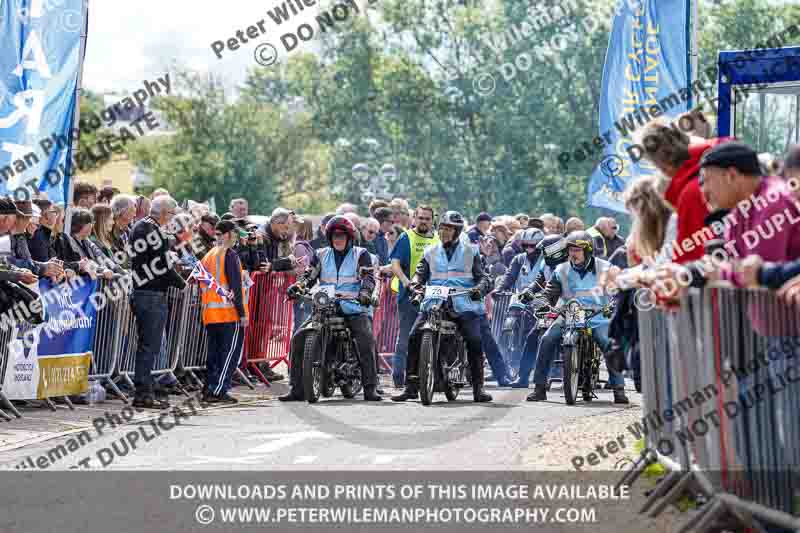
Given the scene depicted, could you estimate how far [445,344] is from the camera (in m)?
16.8

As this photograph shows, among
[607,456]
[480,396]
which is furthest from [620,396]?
[607,456]

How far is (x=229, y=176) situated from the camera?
2918 inches

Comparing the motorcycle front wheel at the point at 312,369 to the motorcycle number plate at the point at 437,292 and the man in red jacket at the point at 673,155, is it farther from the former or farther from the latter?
the man in red jacket at the point at 673,155

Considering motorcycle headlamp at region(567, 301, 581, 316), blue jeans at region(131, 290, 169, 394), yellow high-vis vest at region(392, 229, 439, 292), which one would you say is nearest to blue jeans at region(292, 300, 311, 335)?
yellow high-vis vest at region(392, 229, 439, 292)

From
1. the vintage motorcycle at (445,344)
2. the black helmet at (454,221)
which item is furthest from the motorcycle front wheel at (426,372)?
the black helmet at (454,221)

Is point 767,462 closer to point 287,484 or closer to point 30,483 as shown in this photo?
point 287,484

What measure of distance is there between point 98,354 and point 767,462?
32.9 ft

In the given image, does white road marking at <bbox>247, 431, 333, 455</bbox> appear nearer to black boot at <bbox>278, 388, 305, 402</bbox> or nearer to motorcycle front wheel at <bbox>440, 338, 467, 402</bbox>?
black boot at <bbox>278, 388, 305, 402</bbox>

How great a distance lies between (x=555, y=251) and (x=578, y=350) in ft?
4.92

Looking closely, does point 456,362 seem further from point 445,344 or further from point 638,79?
point 638,79

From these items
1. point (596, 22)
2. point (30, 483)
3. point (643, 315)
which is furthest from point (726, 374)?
point (596, 22)

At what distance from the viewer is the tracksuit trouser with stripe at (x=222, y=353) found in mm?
16375

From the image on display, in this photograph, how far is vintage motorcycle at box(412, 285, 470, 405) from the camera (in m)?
16.3

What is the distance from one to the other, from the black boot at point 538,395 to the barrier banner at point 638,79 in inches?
86.4
